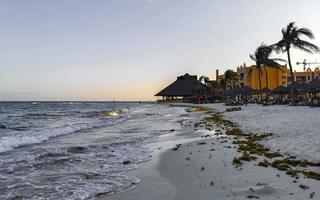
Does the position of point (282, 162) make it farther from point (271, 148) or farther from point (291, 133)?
point (291, 133)

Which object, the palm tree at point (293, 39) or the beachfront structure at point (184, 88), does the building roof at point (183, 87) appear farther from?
the palm tree at point (293, 39)

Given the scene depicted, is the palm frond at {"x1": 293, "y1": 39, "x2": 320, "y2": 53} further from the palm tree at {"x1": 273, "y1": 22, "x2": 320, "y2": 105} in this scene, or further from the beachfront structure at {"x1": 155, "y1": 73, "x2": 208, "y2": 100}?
the beachfront structure at {"x1": 155, "y1": 73, "x2": 208, "y2": 100}

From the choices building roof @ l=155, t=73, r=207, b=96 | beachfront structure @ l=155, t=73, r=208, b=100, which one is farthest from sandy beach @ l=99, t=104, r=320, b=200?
building roof @ l=155, t=73, r=207, b=96

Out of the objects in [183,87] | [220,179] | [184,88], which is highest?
[183,87]

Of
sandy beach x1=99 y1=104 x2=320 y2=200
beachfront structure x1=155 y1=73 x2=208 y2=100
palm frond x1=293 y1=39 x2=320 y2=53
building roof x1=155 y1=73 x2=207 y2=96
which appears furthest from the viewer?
building roof x1=155 y1=73 x2=207 y2=96

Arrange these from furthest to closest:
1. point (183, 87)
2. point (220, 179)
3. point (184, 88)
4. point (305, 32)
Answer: point (183, 87) → point (184, 88) → point (305, 32) → point (220, 179)

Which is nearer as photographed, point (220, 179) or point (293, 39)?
point (220, 179)

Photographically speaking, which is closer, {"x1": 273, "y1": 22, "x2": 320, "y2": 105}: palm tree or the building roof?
{"x1": 273, "y1": 22, "x2": 320, "y2": 105}: palm tree

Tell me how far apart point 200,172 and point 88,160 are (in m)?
4.29

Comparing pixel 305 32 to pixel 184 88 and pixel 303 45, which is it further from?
pixel 184 88

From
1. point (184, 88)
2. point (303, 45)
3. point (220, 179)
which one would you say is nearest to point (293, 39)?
point (303, 45)

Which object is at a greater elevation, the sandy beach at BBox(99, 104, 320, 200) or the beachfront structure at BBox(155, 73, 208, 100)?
the beachfront structure at BBox(155, 73, 208, 100)

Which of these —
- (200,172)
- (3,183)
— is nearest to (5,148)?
(3,183)

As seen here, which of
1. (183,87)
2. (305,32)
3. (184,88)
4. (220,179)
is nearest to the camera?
(220,179)
